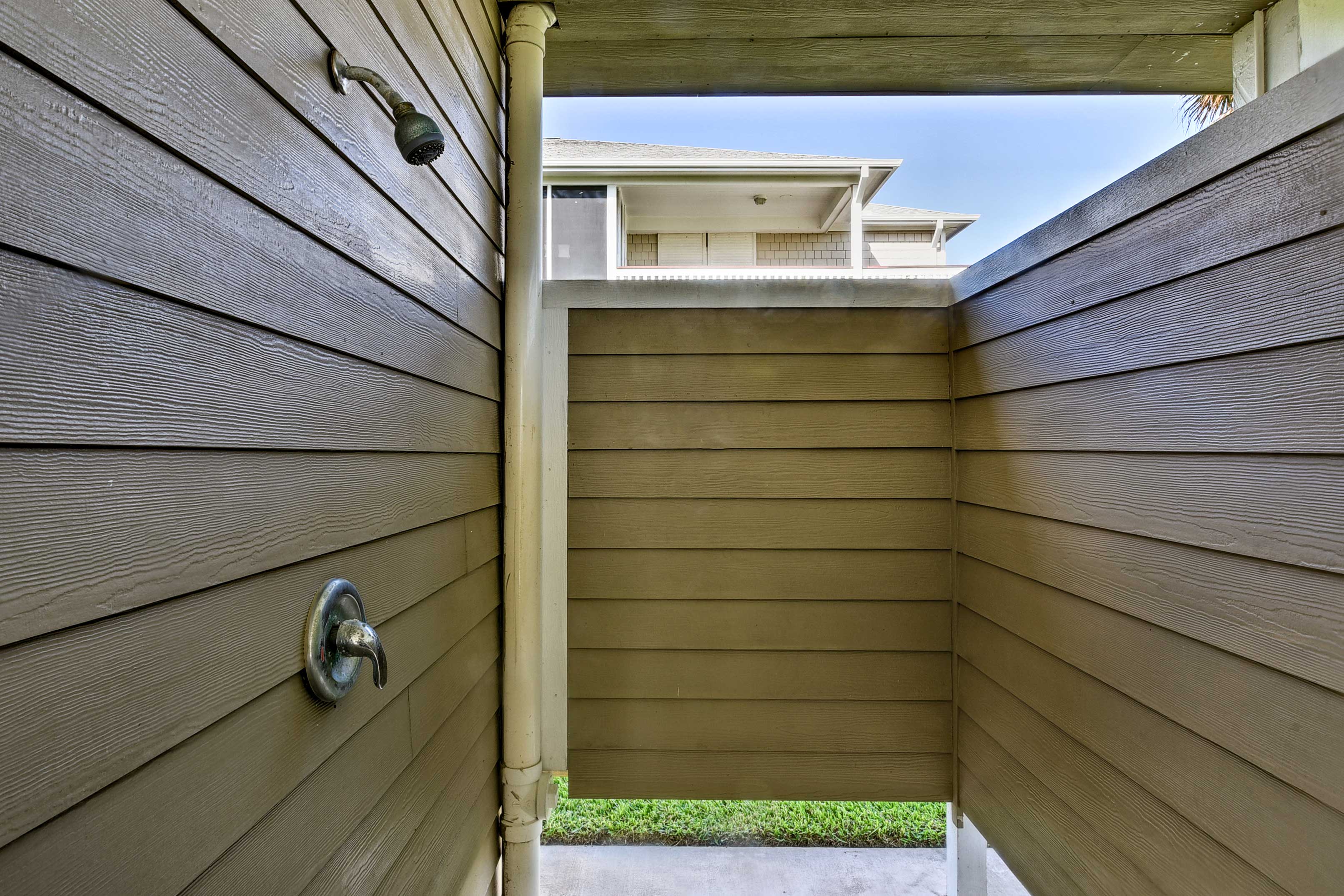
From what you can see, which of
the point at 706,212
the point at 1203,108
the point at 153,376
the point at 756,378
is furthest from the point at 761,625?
the point at 706,212

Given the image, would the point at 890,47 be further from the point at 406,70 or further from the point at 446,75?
the point at 406,70

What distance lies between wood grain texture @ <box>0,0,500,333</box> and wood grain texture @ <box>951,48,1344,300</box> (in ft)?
3.90

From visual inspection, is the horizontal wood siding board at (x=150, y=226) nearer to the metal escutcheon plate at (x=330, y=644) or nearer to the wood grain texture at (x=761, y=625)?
the metal escutcheon plate at (x=330, y=644)

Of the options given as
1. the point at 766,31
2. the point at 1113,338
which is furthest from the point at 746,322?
the point at 1113,338

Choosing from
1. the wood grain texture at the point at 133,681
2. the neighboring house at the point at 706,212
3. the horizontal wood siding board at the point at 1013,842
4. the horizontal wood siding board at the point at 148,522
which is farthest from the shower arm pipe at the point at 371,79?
the neighboring house at the point at 706,212

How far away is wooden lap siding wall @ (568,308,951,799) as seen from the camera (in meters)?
1.86

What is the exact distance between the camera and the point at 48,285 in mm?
440

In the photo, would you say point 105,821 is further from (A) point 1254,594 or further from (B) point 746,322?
(B) point 746,322

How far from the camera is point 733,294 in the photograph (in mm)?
1852

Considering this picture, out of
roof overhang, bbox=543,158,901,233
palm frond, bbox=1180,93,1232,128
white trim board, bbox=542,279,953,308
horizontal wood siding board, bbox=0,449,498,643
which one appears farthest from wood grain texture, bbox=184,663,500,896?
roof overhang, bbox=543,158,901,233

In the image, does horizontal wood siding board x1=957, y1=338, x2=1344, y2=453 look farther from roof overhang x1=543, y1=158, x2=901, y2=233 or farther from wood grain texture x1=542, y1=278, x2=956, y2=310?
roof overhang x1=543, y1=158, x2=901, y2=233

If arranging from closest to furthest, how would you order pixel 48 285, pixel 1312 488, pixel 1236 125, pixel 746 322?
pixel 48 285, pixel 1312 488, pixel 1236 125, pixel 746 322

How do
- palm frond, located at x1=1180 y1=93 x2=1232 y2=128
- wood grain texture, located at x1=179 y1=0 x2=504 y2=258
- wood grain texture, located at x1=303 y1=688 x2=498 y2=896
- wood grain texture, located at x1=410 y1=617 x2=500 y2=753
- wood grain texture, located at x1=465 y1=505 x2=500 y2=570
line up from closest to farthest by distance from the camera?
wood grain texture, located at x1=179 y1=0 x2=504 y2=258 < wood grain texture, located at x1=303 y1=688 x2=498 y2=896 < wood grain texture, located at x1=410 y1=617 x2=500 y2=753 < wood grain texture, located at x1=465 y1=505 x2=500 y2=570 < palm frond, located at x1=1180 y1=93 x2=1232 y2=128

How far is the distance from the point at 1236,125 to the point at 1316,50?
44.7 inches
